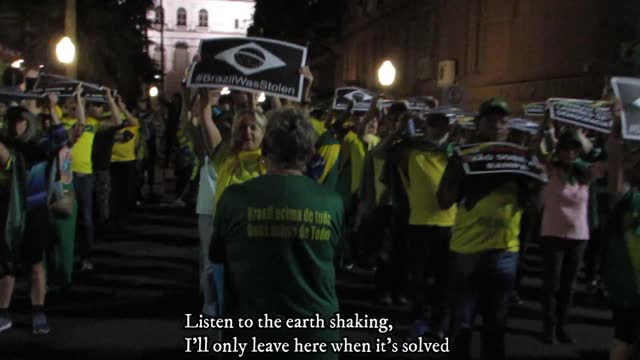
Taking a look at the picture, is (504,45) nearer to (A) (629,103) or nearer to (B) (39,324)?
(A) (629,103)

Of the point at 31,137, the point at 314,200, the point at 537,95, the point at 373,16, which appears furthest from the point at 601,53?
the point at 373,16

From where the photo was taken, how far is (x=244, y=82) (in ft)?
19.3

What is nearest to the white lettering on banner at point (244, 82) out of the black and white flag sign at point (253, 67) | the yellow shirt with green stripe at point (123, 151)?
the black and white flag sign at point (253, 67)

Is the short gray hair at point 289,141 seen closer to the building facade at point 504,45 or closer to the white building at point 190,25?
the building facade at point 504,45

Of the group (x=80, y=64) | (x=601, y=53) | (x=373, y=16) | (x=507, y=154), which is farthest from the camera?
(x=373, y=16)

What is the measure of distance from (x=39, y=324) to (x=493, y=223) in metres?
4.07

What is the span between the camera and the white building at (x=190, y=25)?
111 metres

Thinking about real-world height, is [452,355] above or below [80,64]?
below

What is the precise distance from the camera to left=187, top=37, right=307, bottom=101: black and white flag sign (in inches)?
230

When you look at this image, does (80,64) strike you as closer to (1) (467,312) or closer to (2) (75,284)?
(2) (75,284)

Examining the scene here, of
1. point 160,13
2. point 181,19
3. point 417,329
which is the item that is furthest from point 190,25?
point 417,329

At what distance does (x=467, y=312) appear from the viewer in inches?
206

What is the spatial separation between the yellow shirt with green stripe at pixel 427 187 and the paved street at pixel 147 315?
A: 1.12 m

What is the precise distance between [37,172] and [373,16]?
104 ft
